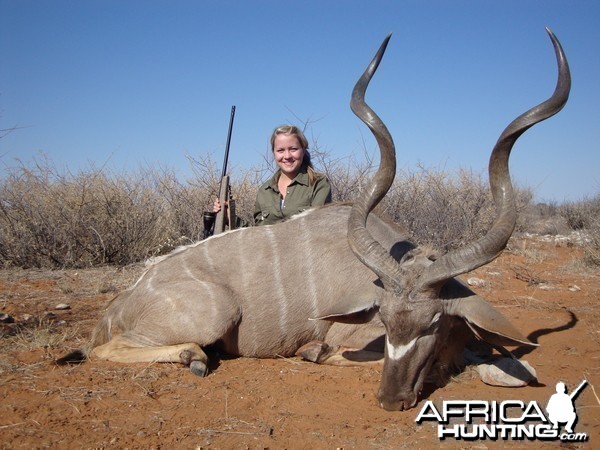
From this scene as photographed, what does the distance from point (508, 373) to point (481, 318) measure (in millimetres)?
411

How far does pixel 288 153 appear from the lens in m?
4.71

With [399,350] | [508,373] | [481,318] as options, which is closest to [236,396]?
[399,350]

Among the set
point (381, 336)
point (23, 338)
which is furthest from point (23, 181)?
point (381, 336)

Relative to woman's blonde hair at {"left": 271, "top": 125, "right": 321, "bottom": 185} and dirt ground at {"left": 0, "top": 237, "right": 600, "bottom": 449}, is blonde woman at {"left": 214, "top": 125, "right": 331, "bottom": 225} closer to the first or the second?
woman's blonde hair at {"left": 271, "top": 125, "right": 321, "bottom": 185}

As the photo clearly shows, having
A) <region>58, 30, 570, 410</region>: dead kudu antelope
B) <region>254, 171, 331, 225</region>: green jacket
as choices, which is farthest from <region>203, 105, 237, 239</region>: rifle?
<region>58, 30, 570, 410</region>: dead kudu antelope

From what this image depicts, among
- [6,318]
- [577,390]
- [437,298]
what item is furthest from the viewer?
[6,318]

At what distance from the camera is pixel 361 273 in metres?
Answer: 3.49

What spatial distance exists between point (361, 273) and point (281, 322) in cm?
63

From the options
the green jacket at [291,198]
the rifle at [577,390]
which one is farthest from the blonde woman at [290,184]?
the rifle at [577,390]

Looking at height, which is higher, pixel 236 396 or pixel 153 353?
pixel 153 353

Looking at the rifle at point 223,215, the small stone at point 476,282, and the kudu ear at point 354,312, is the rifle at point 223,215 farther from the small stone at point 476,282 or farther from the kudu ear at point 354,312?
the small stone at point 476,282

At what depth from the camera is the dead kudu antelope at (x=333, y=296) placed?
2729 mm

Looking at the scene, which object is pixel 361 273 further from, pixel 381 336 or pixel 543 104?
pixel 543 104

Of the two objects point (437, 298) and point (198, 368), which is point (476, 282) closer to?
point (437, 298)
